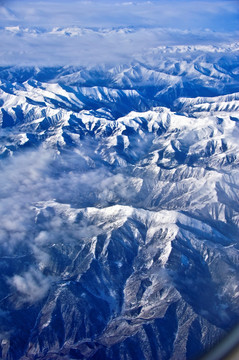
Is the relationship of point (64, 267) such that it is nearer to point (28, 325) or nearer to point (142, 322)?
point (28, 325)

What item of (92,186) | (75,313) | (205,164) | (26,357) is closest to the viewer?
(26,357)

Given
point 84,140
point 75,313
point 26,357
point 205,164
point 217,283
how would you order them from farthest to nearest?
point 84,140, point 205,164, point 217,283, point 75,313, point 26,357

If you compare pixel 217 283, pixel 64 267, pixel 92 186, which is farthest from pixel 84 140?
pixel 217 283

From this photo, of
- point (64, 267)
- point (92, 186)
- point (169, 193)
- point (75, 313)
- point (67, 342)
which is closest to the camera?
point (67, 342)

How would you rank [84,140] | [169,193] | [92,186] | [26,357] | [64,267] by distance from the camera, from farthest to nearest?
[84,140], [92,186], [169,193], [64,267], [26,357]

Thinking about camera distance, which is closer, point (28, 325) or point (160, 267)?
point (28, 325)

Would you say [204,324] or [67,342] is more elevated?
[204,324]

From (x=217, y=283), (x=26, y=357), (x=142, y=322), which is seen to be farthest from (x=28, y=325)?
(x=217, y=283)

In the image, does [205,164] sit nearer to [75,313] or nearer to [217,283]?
[217,283]

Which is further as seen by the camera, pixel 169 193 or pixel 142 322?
pixel 169 193
